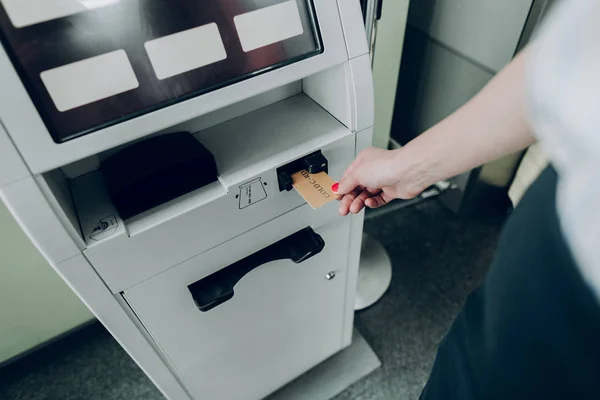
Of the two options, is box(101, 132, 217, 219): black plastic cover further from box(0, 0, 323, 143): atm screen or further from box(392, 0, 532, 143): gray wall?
box(392, 0, 532, 143): gray wall

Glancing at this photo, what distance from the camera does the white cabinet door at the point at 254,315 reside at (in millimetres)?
614

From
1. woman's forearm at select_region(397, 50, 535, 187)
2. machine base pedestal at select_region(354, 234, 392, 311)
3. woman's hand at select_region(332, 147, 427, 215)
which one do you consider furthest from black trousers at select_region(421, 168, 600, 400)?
machine base pedestal at select_region(354, 234, 392, 311)

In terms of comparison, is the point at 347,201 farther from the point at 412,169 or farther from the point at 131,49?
the point at 131,49

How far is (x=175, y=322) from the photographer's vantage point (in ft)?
2.14

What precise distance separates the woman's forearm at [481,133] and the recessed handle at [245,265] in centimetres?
21

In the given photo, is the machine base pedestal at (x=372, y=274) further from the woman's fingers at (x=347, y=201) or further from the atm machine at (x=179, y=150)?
the woman's fingers at (x=347, y=201)

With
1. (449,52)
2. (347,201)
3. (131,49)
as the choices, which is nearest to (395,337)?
(347,201)

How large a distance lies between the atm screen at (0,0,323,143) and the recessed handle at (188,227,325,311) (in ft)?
0.92

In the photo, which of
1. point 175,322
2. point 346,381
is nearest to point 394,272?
point 346,381

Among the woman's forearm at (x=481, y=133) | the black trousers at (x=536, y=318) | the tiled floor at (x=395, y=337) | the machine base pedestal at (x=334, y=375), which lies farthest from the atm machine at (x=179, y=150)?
the tiled floor at (x=395, y=337)

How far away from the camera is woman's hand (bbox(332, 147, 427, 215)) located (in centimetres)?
57

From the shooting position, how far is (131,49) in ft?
1.40

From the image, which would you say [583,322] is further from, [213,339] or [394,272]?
[394,272]

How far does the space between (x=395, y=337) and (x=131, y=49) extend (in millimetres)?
1087
